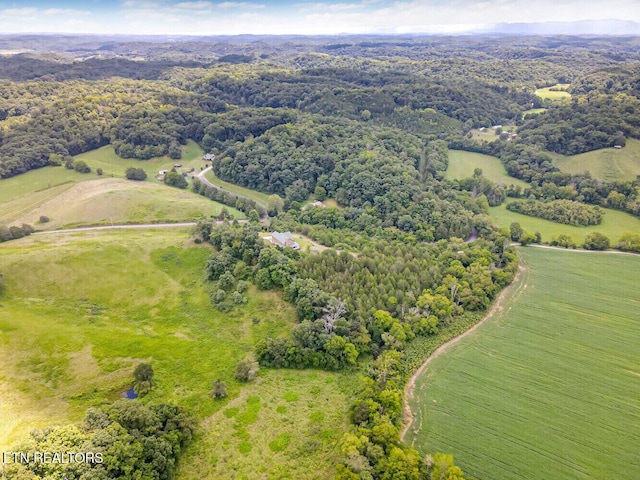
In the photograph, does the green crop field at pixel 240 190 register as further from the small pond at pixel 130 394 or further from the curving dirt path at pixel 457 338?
the small pond at pixel 130 394

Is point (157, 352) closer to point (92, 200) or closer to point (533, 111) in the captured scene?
point (92, 200)

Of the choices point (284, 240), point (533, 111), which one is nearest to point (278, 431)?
point (284, 240)

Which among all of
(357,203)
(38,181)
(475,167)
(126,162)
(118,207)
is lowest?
(357,203)

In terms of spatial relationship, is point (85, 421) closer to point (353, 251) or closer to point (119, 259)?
point (119, 259)

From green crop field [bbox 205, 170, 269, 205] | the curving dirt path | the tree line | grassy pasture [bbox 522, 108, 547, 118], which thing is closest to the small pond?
the tree line

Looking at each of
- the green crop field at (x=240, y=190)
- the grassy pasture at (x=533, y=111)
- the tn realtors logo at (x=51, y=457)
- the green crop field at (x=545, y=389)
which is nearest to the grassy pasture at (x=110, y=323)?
the tn realtors logo at (x=51, y=457)

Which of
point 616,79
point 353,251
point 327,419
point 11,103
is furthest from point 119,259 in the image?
point 616,79

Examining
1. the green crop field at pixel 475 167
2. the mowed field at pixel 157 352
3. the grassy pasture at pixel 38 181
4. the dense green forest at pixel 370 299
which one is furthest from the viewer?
the green crop field at pixel 475 167
